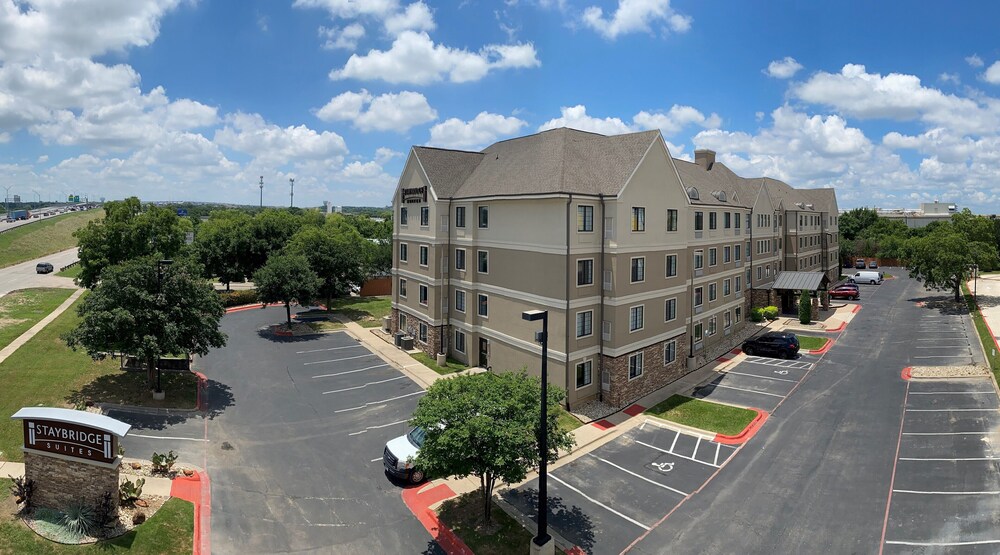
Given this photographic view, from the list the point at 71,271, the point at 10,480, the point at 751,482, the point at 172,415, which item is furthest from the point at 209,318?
the point at 71,271

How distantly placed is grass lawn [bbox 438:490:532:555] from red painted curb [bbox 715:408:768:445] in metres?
12.0

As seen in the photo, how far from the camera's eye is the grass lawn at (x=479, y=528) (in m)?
16.0

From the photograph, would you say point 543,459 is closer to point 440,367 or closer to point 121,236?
point 440,367

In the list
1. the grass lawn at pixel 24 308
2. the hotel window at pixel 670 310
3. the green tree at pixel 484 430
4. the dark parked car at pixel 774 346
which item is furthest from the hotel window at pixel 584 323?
the grass lawn at pixel 24 308

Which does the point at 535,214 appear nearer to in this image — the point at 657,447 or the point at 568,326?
the point at 568,326

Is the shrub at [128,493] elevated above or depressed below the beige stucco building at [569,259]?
below

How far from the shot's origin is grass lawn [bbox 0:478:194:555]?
572 inches

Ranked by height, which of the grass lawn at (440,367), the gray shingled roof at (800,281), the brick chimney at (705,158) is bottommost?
the grass lawn at (440,367)

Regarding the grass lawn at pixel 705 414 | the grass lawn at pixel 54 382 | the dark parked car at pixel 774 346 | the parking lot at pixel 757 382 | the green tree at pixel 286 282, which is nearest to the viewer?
the grass lawn at pixel 54 382

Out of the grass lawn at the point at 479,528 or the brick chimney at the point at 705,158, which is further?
the brick chimney at the point at 705,158

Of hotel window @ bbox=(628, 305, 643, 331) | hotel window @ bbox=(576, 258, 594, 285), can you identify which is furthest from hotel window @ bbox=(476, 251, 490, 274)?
hotel window @ bbox=(628, 305, 643, 331)

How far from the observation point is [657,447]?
77.0 feet

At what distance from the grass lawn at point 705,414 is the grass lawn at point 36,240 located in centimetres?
9863

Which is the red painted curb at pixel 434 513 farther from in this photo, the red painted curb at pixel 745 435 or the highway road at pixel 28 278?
the highway road at pixel 28 278
